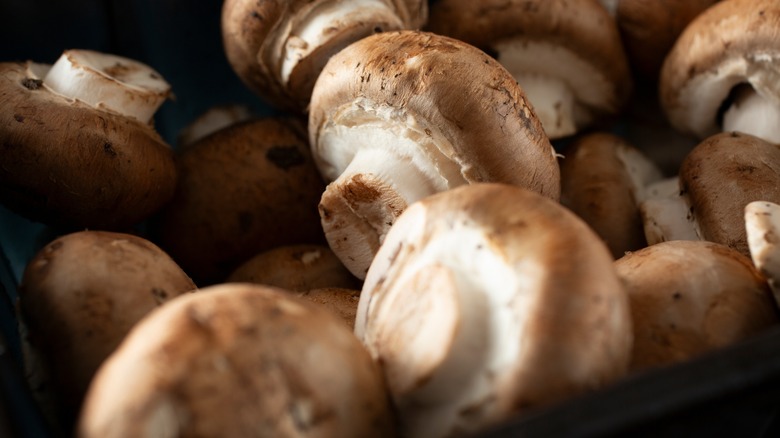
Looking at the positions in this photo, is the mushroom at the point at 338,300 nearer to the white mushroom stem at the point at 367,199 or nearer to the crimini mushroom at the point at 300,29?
the white mushroom stem at the point at 367,199

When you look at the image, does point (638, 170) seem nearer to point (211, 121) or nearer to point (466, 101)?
point (466, 101)

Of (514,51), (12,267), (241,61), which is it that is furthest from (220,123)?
(514,51)

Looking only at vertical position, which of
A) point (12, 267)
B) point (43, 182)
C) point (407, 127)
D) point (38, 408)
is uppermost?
point (407, 127)

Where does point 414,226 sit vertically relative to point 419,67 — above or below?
below

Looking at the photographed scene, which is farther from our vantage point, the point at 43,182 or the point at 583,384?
the point at 43,182

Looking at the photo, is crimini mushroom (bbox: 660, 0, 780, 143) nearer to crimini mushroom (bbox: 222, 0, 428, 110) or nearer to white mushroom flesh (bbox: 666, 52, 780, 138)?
white mushroom flesh (bbox: 666, 52, 780, 138)

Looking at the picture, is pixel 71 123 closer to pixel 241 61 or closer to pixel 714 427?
pixel 241 61

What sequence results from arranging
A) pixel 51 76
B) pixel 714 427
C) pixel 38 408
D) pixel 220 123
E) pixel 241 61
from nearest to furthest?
pixel 714 427 < pixel 38 408 < pixel 51 76 < pixel 241 61 < pixel 220 123
